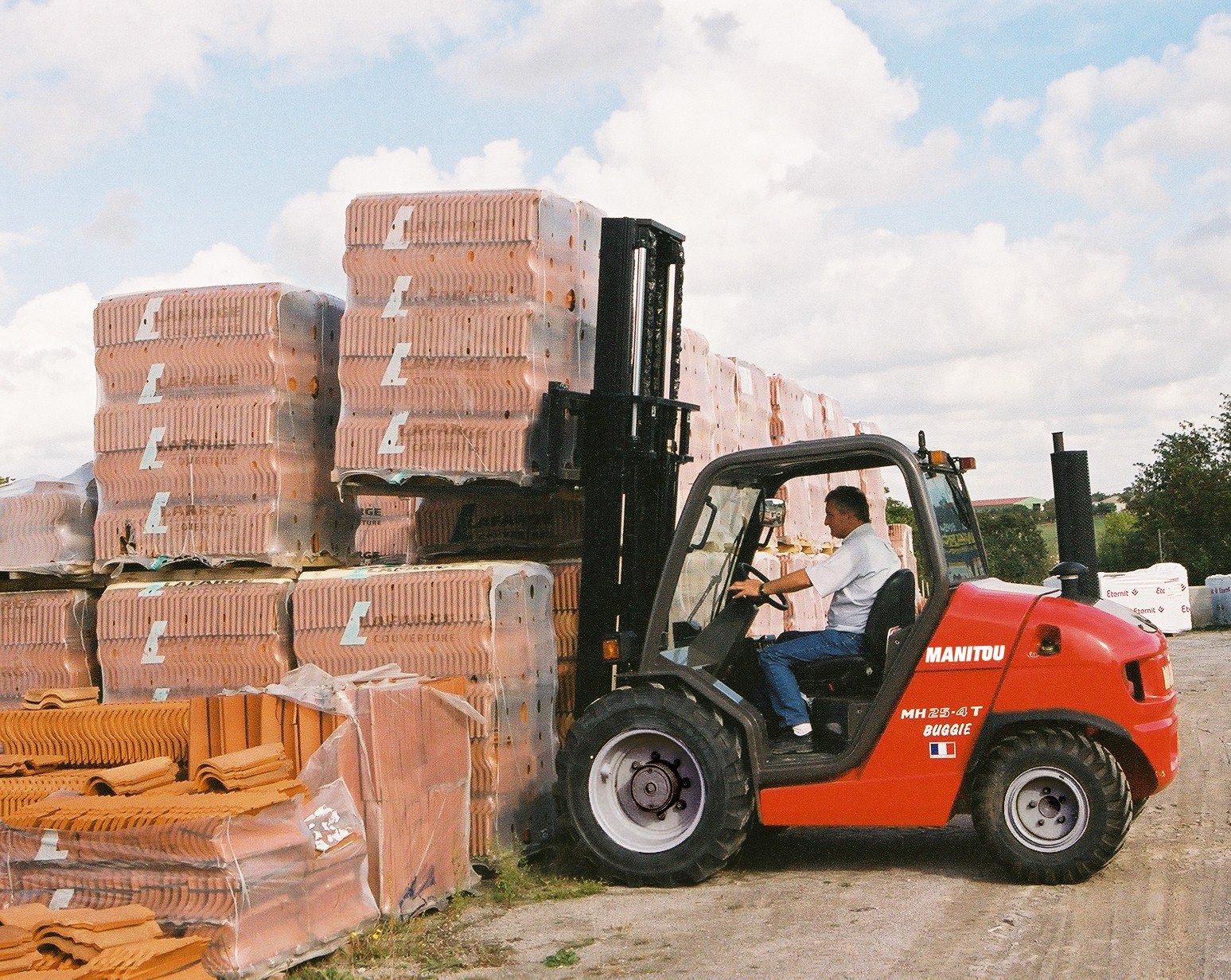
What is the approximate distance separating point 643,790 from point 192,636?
2.61 meters

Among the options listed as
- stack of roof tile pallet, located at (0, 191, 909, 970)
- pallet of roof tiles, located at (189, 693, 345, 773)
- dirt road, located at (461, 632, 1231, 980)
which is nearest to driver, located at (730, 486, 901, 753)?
dirt road, located at (461, 632, 1231, 980)

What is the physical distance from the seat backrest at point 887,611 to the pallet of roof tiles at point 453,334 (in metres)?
1.90

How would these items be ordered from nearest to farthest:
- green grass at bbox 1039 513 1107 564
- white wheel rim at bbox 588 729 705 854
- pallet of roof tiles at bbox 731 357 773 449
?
white wheel rim at bbox 588 729 705 854 → pallet of roof tiles at bbox 731 357 773 449 → green grass at bbox 1039 513 1107 564

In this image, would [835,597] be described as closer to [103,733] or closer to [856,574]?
[856,574]

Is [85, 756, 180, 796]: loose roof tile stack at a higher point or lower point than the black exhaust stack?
lower

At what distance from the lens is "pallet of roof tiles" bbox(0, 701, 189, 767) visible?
6.52 m

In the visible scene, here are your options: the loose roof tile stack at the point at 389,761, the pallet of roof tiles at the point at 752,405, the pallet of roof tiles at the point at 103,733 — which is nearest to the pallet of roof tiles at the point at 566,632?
the loose roof tile stack at the point at 389,761

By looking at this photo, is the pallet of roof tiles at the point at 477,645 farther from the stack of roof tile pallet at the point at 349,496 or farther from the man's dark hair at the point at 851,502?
the man's dark hair at the point at 851,502

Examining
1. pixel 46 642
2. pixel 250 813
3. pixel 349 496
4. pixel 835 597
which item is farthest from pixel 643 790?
pixel 46 642

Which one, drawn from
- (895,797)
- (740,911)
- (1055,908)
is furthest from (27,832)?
(1055,908)

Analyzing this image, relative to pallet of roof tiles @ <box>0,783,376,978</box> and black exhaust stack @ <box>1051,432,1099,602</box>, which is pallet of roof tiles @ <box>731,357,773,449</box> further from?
pallet of roof tiles @ <box>0,783,376,978</box>

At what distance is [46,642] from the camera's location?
8211 millimetres

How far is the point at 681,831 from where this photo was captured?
7148 mm

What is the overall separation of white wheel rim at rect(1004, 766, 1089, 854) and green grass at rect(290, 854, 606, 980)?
6.63 ft
